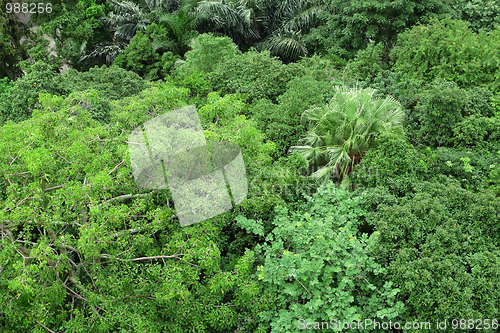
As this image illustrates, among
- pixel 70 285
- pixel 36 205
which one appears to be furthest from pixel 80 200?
pixel 70 285

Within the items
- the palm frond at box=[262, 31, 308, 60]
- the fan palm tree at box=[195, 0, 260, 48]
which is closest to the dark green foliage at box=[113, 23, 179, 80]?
the fan palm tree at box=[195, 0, 260, 48]

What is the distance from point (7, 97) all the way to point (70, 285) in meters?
7.26

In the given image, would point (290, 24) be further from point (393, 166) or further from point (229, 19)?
point (393, 166)

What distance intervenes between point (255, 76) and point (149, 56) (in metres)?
8.15

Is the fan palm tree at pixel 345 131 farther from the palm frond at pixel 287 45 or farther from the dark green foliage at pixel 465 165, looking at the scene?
the palm frond at pixel 287 45

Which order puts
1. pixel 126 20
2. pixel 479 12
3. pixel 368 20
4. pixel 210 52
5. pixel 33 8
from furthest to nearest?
pixel 126 20 < pixel 33 8 < pixel 479 12 < pixel 368 20 < pixel 210 52

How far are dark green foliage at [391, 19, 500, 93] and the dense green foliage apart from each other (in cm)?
6

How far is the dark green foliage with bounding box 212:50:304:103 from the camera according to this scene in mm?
11523

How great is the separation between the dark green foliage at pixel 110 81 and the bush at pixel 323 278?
795 cm

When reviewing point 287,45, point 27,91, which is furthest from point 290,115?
point 287,45

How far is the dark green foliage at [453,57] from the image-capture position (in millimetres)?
10641

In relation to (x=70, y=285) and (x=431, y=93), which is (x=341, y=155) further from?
(x=70, y=285)

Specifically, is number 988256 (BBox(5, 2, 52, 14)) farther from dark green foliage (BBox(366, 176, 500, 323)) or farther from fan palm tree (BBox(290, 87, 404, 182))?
dark green foliage (BBox(366, 176, 500, 323))

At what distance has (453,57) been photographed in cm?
1095
